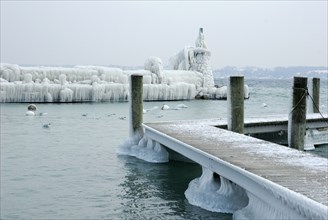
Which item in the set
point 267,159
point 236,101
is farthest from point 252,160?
point 236,101

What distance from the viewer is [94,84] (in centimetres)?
4128

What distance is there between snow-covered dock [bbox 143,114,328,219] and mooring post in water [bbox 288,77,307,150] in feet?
3.55

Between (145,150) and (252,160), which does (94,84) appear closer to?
(145,150)

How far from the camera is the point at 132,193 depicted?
10422 mm

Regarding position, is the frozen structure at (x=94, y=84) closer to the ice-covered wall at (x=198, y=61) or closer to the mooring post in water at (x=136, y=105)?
the ice-covered wall at (x=198, y=61)

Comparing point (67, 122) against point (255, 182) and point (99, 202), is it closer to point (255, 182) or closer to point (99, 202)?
point (99, 202)

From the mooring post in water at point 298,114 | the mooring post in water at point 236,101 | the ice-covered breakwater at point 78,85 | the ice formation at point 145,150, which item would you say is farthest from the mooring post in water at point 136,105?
the ice-covered breakwater at point 78,85

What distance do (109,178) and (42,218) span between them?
333 cm

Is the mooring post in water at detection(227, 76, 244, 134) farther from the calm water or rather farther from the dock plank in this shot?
the calm water

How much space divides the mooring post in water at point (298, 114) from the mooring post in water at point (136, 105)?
4840 millimetres

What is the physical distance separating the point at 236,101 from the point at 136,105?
3.36m

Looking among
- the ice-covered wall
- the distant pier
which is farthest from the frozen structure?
the distant pier

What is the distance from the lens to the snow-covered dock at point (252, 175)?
6148 mm

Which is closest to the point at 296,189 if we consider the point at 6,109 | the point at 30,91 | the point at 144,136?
the point at 144,136
